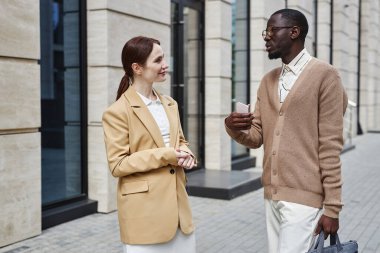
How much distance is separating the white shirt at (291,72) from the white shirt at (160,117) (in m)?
0.67

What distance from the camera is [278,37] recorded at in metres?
2.84

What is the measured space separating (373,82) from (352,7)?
182 inches

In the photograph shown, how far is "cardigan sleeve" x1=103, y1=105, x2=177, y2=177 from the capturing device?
274 centimetres

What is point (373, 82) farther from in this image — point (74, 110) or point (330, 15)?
point (74, 110)

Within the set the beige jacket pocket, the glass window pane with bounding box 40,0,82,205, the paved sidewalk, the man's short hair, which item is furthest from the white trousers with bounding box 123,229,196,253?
the glass window pane with bounding box 40,0,82,205

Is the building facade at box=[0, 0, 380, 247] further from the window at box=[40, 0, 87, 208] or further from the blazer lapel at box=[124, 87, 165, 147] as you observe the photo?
the blazer lapel at box=[124, 87, 165, 147]

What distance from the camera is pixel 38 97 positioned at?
228 inches

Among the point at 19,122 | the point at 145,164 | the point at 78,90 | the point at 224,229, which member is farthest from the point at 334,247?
the point at 78,90

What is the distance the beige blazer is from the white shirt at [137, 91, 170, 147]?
0.06m

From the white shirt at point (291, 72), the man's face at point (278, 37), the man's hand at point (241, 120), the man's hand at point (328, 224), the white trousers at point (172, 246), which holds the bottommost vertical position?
the white trousers at point (172, 246)

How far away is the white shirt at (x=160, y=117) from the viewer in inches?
115

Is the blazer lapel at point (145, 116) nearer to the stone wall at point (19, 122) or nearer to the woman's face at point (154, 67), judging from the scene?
the woman's face at point (154, 67)

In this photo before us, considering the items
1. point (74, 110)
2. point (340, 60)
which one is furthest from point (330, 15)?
point (74, 110)

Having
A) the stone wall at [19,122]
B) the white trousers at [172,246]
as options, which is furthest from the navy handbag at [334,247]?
the stone wall at [19,122]
